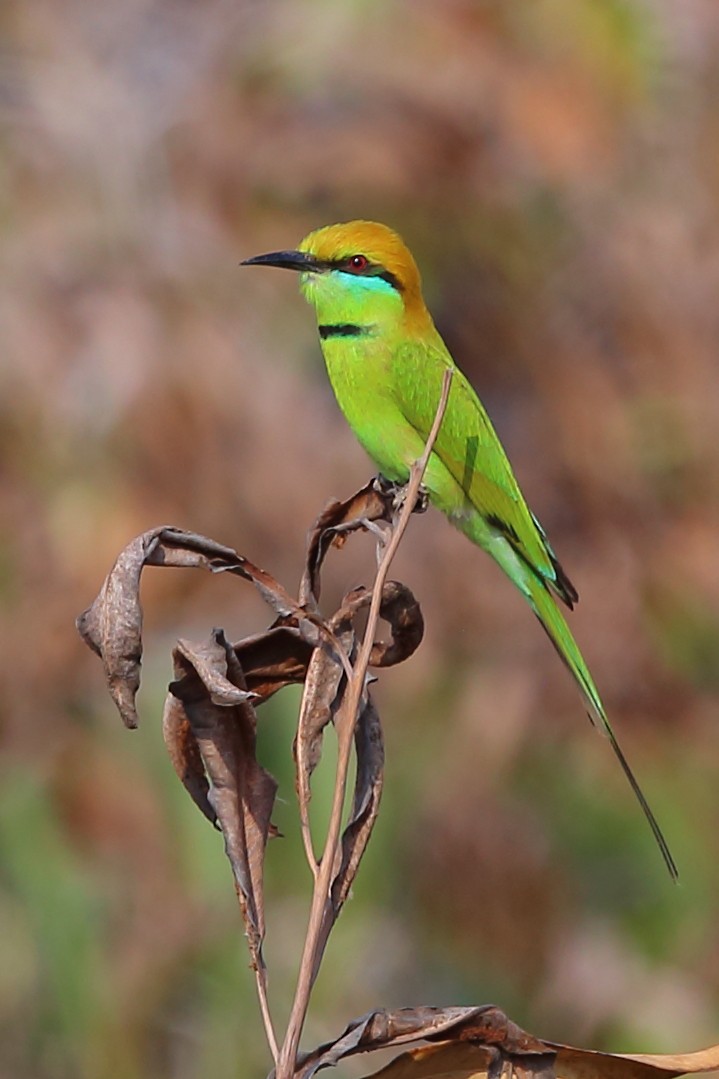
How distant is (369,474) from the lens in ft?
11.7

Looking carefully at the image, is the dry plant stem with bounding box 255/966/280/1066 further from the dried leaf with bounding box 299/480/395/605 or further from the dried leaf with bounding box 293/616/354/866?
the dried leaf with bounding box 299/480/395/605

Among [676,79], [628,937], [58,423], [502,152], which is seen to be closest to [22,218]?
[58,423]

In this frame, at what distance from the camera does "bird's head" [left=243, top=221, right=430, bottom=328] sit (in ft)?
7.11

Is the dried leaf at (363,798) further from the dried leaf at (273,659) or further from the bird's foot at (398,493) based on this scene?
the bird's foot at (398,493)

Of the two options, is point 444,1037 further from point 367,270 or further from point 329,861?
point 367,270

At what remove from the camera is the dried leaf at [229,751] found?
3.00ft

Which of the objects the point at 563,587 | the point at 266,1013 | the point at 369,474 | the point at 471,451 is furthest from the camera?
the point at 369,474

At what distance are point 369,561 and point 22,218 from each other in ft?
4.44

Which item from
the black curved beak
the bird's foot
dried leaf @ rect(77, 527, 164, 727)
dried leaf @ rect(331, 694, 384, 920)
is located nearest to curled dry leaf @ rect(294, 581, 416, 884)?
dried leaf @ rect(331, 694, 384, 920)

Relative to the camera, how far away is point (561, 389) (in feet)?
13.2

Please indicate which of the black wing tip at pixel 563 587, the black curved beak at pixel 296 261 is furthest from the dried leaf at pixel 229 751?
the black curved beak at pixel 296 261

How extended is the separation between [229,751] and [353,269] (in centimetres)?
137

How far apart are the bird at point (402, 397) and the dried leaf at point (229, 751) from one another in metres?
1.19

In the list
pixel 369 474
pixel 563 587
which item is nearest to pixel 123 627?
pixel 563 587
